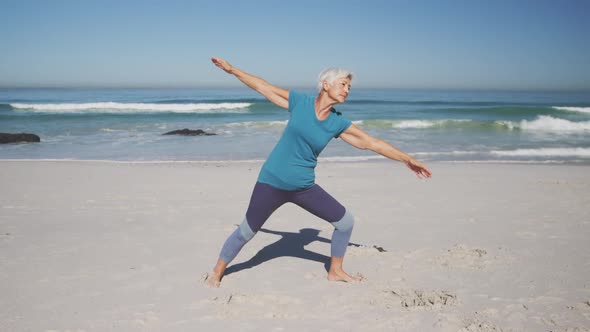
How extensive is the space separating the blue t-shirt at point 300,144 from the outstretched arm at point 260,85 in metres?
0.07

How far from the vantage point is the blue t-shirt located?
344 cm

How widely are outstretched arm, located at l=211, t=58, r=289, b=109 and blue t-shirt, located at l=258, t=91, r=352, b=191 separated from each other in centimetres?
7

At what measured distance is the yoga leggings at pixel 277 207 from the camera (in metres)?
3.63

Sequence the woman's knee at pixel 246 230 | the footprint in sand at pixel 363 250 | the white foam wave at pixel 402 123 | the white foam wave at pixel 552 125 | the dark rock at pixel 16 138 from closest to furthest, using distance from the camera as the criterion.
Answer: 1. the woman's knee at pixel 246 230
2. the footprint in sand at pixel 363 250
3. the dark rock at pixel 16 138
4. the white foam wave at pixel 552 125
5. the white foam wave at pixel 402 123

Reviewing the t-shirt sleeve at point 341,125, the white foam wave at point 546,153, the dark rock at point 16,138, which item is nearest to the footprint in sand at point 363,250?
the t-shirt sleeve at point 341,125

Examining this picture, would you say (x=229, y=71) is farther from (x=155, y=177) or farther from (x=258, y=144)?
(x=258, y=144)

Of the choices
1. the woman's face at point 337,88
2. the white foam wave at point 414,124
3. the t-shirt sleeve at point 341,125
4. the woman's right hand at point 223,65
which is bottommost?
the white foam wave at point 414,124

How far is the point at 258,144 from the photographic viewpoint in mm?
17172

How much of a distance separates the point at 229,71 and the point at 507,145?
16.0m

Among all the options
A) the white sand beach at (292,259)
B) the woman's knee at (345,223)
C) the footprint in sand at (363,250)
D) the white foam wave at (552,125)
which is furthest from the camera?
the white foam wave at (552,125)

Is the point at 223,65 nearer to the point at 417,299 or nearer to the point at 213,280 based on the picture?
the point at 213,280

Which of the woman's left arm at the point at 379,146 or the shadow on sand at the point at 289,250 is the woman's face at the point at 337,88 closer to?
→ the woman's left arm at the point at 379,146

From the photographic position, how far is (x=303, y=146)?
3.48 meters

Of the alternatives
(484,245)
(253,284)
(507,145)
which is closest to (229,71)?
(253,284)
